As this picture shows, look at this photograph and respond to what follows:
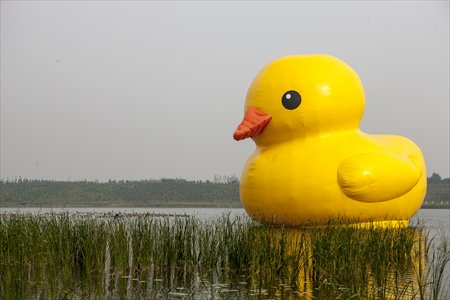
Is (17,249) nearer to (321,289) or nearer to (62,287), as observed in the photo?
(62,287)

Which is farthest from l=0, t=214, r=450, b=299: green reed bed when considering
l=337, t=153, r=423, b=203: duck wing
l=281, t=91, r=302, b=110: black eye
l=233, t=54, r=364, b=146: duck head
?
l=281, t=91, r=302, b=110: black eye

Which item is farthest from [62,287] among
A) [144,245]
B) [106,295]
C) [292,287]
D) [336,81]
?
[336,81]

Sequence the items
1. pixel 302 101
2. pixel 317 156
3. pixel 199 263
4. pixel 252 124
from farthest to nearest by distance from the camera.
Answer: pixel 252 124
pixel 302 101
pixel 317 156
pixel 199 263

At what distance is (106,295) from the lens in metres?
4.23

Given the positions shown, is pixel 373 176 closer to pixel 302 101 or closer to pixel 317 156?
pixel 317 156

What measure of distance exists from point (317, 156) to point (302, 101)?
0.84m

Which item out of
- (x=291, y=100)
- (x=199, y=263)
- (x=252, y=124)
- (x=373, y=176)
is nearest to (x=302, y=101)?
(x=291, y=100)

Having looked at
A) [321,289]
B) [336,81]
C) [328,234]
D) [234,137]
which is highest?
[336,81]

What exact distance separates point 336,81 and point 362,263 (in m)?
3.72

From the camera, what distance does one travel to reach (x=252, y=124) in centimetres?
784

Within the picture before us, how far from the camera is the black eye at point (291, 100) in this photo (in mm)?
7727

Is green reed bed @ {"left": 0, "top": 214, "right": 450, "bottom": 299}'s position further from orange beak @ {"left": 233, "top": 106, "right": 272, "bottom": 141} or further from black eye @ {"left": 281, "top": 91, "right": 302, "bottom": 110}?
black eye @ {"left": 281, "top": 91, "right": 302, "bottom": 110}

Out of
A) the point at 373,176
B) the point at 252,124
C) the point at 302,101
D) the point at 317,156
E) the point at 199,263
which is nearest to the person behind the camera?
the point at 199,263

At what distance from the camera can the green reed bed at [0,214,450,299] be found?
434 centimetres
